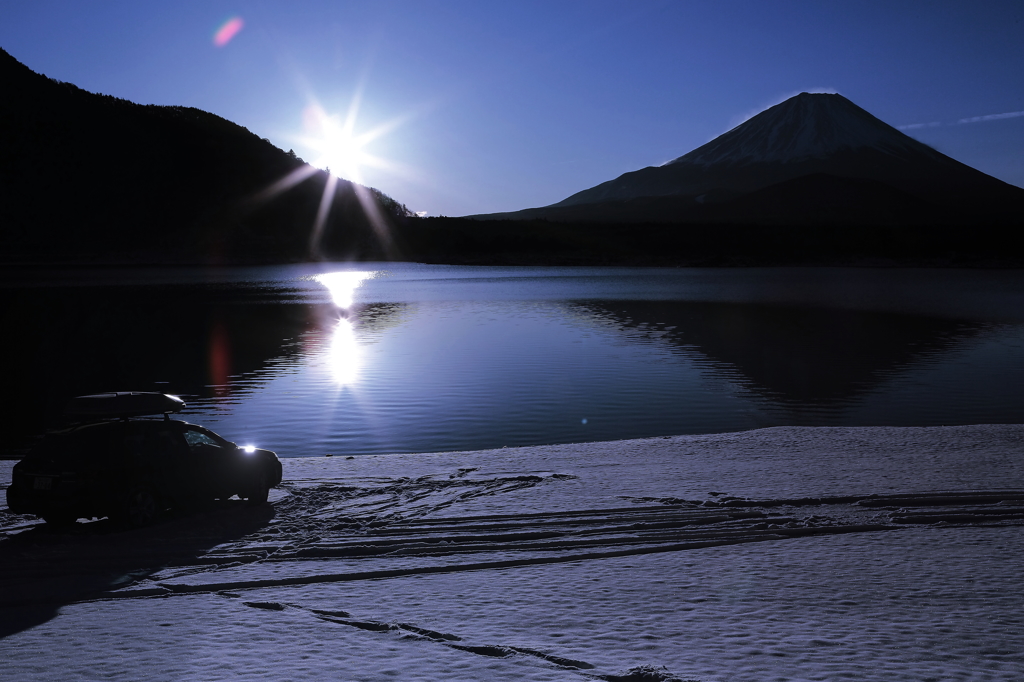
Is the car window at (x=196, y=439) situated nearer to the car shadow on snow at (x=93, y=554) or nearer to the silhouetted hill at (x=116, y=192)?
the car shadow on snow at (x=93, y=554)

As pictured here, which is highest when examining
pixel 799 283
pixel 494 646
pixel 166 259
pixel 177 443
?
pixel 166 259

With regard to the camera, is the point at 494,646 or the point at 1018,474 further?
the point at 1018,474

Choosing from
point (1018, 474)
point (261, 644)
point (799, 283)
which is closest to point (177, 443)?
point (261, 644)

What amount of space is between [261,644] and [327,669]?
29.8 inches

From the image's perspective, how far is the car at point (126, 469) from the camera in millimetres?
10117

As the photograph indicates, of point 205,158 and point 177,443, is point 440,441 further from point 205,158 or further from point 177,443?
point 205,158

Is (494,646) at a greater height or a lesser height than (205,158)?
lesser

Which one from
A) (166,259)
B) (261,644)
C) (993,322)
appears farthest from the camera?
(166,259)

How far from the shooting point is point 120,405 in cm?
1081

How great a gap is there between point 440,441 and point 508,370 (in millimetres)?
12220

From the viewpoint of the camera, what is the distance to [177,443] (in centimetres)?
1144

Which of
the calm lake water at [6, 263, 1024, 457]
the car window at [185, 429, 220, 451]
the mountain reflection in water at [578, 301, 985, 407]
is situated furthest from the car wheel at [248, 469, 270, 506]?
the mountain reflection in water at [578, 301, 985, 407]

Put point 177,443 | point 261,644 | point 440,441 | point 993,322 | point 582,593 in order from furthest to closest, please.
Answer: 1. point 993,322
2. point 440,441
3. point 177,443
4. point 582,593
5. point 261,644

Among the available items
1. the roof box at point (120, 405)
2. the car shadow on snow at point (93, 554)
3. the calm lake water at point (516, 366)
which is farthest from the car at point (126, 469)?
the calm lake water at point (516, 366)
